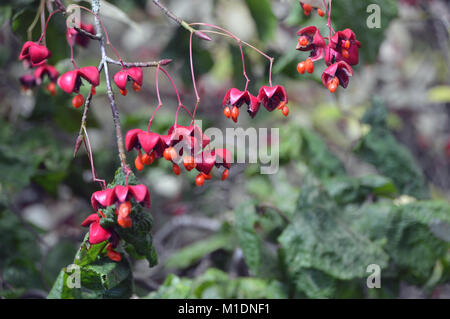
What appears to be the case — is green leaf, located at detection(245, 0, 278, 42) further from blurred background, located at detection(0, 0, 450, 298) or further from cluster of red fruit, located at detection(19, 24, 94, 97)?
cluster of red fruit, located at detection(19, 24, 94, 97)

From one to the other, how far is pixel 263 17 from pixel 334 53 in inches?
26.8

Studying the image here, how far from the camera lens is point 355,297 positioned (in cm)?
114

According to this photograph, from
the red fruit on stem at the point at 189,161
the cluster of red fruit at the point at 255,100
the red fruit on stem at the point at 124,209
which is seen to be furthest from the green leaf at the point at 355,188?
the red fruit on stem at the point at 124,209

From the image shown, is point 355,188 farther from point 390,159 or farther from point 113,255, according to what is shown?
point 113,255

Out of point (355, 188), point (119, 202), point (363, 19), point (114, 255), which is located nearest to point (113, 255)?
point (114, 255)

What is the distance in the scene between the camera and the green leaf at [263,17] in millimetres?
1390

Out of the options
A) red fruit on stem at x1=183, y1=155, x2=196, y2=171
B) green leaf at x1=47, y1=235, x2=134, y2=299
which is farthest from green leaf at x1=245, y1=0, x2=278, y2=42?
green leaf at x1=47, y1=235, x2=134, y2=299

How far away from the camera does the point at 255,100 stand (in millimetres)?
827

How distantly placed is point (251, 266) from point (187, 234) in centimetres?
128

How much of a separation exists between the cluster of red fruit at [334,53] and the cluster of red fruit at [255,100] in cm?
7

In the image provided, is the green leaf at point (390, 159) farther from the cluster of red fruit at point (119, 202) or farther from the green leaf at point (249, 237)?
the cluster of red fruit at point (119, 202)

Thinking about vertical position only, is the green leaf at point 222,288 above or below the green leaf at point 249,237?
below
